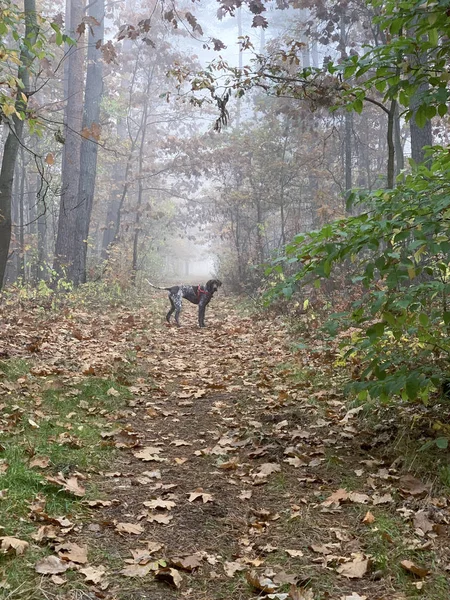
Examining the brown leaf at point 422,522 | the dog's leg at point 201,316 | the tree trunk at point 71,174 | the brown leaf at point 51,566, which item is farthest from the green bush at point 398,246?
the tree trunk at point 71,174

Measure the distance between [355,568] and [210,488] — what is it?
1.35 m

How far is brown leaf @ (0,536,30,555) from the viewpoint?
2.67 meters

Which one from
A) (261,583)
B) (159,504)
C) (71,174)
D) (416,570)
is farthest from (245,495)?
(71,174)

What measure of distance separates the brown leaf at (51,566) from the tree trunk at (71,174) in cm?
1190

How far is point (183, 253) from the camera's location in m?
53.4

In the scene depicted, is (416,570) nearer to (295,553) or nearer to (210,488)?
(295,553)

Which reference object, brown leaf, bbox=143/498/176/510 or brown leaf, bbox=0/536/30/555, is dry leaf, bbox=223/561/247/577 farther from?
brown leaf, bbox=0/536/30/555

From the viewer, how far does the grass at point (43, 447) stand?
108 inches

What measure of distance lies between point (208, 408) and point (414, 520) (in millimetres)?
3022

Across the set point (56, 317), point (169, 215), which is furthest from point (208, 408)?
point (169, 215)

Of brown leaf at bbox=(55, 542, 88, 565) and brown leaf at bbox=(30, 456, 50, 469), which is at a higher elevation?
brown leaf at bbox=(30, 456, 50, 469)

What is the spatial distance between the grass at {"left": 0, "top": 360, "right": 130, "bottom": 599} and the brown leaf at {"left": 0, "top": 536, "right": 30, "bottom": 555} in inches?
1.3

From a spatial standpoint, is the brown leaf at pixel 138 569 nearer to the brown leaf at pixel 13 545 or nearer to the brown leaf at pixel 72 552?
the brown leaf at pixel 72 552

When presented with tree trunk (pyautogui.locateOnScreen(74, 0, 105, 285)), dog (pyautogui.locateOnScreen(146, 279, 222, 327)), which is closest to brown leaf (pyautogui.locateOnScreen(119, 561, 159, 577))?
dog (pyautogui.locateOnScreen(146, 279, 222, 327))
